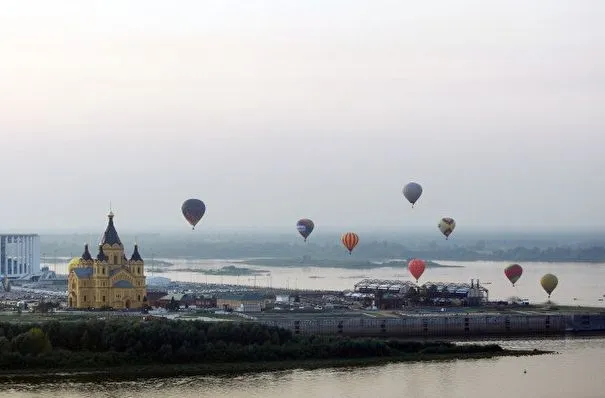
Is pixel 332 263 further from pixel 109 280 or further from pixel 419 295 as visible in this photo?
pixel 109 280

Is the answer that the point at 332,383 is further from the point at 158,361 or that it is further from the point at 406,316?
the point at 406,316

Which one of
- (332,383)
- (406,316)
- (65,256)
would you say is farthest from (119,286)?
(65,256)

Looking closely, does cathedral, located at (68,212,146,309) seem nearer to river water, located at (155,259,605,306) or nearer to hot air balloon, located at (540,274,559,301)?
hot air balloon, located at (540,274,559,301)

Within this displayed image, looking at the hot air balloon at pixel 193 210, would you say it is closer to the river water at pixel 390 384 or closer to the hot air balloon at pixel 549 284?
the hot air balloon at pixel 549 284

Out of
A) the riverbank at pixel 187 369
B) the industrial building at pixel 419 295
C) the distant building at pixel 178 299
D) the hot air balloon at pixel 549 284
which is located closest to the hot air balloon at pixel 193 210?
the distant building at pixel 178 299

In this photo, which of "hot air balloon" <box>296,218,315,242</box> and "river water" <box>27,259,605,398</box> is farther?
"hot air balloon" <box>296,218,315,242</box>

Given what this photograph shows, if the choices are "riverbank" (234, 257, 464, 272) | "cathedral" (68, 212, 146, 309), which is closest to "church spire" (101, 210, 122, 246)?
"cathedral" (68, 212, 146, 309)
